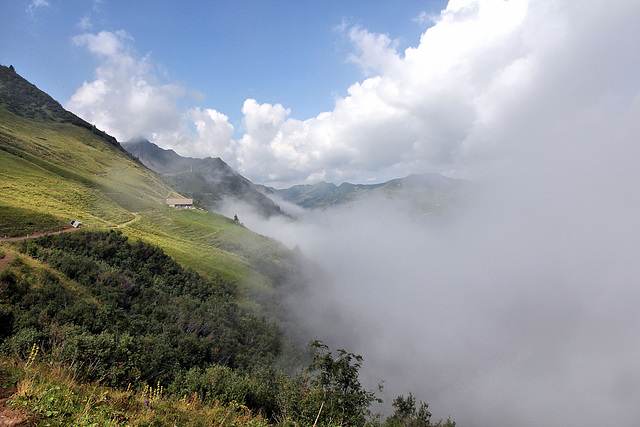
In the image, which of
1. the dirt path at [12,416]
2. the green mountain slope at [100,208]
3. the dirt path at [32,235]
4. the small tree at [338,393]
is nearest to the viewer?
the dirt path at [12,416]

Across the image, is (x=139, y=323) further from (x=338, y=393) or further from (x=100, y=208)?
(x=100, y=208)

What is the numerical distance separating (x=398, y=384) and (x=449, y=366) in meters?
61.8

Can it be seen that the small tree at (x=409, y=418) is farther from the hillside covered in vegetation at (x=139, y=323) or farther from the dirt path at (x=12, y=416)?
the dirt path at (x=12, y=416)

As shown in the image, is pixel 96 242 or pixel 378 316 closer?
pixel 96 242

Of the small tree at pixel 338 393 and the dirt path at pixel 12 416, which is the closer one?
the dirt path at pixel 12 416

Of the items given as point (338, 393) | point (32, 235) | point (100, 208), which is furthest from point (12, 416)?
point (100, 208)

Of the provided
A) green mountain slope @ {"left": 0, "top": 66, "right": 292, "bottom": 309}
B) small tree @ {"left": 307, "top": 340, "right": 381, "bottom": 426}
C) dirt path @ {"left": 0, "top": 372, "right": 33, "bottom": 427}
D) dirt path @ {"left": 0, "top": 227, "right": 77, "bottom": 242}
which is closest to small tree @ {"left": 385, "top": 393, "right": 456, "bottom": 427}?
small tree @ {"left": 307, "top": 340, "right": 381, "bottom": 426}

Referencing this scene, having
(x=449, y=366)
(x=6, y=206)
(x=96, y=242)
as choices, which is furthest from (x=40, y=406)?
(x=449, y=366)

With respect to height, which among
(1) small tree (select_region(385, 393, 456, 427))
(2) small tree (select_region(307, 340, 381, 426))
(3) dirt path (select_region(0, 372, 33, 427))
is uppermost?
(2) small tree (select_region(307, 340, 381, 426))

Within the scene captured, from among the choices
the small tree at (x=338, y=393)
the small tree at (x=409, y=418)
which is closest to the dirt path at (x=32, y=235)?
the small tree at (x=338, y=393)

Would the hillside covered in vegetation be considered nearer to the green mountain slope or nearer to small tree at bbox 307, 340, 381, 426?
small tree at bbox 307, 340, 381, 426

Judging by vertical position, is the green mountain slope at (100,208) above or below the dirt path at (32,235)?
above

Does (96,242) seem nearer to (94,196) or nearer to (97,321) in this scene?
(97,321)

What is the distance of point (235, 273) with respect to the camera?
88.1 metres
